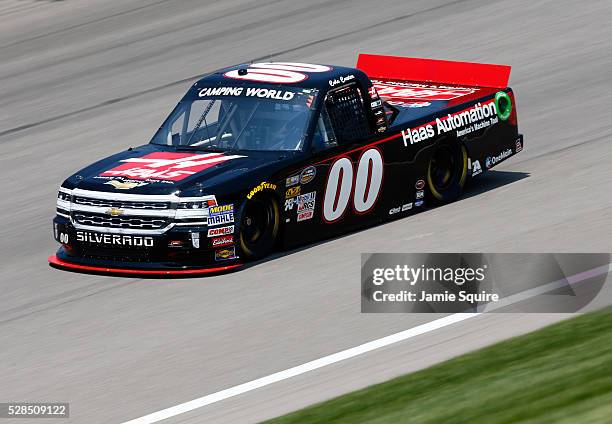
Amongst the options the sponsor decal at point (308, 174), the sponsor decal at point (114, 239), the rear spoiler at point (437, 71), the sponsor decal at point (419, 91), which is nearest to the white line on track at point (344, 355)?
the sponsor decal at point (308, 174)

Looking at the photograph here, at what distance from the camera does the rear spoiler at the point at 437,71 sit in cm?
1453

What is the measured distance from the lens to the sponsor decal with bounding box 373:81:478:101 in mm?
14055

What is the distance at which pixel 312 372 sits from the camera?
29.7ft

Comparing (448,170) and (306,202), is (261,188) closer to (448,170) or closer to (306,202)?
(306,202)

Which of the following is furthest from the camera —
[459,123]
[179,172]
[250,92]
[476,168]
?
[476,168]

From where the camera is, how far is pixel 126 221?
11352mm

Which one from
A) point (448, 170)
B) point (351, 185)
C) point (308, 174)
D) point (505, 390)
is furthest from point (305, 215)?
point (505, 390)

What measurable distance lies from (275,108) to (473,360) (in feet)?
14.2

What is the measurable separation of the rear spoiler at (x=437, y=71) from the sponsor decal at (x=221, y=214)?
4160mm

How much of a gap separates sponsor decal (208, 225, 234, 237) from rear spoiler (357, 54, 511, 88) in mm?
4196

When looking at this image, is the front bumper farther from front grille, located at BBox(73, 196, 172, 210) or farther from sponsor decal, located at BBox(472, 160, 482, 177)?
sponsor decal, located at BBox(472, 160, 482, 177)

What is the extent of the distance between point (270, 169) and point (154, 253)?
1.21 metres

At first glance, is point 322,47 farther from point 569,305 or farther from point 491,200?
point 569,305

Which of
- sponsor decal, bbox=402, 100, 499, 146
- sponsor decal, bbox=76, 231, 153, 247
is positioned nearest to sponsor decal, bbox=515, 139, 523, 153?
sponsor decal, bbox=402, 100, 499, 146
